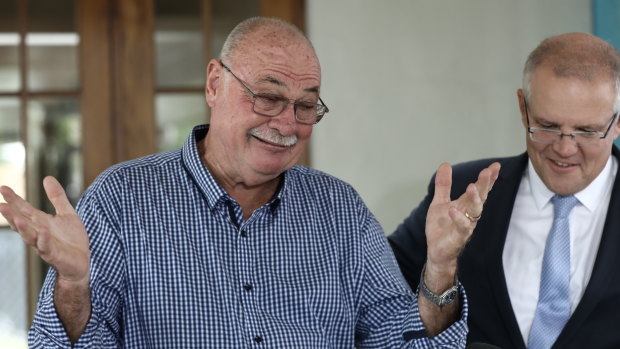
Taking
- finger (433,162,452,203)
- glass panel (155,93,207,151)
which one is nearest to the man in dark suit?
finger (433,162,452,203)

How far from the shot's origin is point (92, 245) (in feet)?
6.23

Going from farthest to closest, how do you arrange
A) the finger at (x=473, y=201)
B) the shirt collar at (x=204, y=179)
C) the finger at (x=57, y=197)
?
the shirt collar at (x=204, y=179) → the finger at (x=473, y=201) → the finger at (x=57, y=197)

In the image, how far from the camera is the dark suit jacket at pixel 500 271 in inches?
88.6

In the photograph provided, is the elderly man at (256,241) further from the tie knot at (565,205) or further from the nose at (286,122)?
the tie knot at (565,205)

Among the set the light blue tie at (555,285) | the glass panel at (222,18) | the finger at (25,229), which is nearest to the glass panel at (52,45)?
the glass panel at (222,18)

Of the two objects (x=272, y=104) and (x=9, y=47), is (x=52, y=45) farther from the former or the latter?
(x=272, y=104)

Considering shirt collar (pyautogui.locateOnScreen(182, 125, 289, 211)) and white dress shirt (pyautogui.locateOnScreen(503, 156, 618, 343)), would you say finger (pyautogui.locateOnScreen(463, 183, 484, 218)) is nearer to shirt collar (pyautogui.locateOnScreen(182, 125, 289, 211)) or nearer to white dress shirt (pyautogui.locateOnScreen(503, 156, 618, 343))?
shirt collar (pyautogui.locateOnScreen(182, 125, 289, 211))

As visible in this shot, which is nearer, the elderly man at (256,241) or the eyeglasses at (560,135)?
the elderly man at (256,241)

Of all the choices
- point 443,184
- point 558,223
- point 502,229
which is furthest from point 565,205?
point 443,184

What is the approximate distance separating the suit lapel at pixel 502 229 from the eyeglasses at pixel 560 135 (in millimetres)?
219

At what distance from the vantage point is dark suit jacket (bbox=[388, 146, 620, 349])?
2.25 meters

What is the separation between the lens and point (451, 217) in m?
1.84

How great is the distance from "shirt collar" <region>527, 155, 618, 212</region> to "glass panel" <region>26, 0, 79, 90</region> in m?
1.99

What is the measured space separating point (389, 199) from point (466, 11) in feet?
2.80
